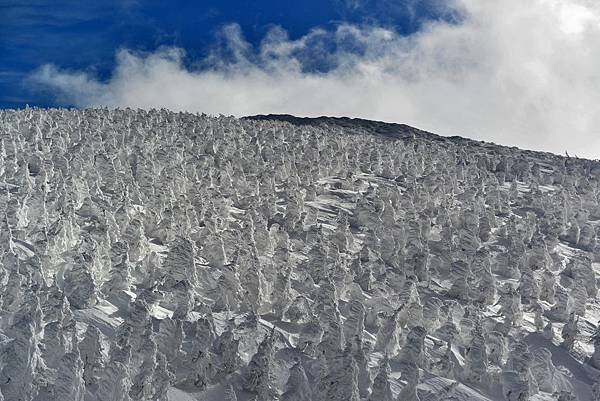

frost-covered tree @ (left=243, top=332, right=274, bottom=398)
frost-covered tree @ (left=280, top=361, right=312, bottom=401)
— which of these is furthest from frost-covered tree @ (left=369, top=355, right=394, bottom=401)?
frost-covered tree @ (left=243, top=332, right=274, bottom=398)

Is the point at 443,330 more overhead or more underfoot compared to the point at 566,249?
more underfoot

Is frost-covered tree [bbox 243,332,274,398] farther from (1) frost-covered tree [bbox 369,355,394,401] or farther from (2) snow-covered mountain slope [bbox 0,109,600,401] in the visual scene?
(1) frost-covered tree [bbox 369,355,394,401]

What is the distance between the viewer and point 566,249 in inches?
2511

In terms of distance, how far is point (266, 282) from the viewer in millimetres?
36031

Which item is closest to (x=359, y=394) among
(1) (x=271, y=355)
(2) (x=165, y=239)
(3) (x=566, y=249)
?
(1) (x=271, y=355)

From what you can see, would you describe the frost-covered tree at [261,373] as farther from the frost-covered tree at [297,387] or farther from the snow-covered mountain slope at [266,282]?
the frost-covered tree at [297,387]

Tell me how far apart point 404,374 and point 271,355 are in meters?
7.35

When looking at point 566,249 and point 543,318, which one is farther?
point 566,249

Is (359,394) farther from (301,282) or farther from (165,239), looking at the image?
(165,239)

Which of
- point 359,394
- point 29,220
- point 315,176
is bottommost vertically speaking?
point 359,394

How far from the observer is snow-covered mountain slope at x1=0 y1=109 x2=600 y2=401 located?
2623 centimetres

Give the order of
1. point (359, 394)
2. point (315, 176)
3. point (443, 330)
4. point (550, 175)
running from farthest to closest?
point (550, 175)
point (315, 176)
point (443, 330)
point (359, 394)

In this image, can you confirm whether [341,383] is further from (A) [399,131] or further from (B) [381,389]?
(A) [399,131]

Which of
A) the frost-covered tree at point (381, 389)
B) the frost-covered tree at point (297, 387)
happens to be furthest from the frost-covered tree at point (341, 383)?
the frost-covered tree at point (381, 389)
